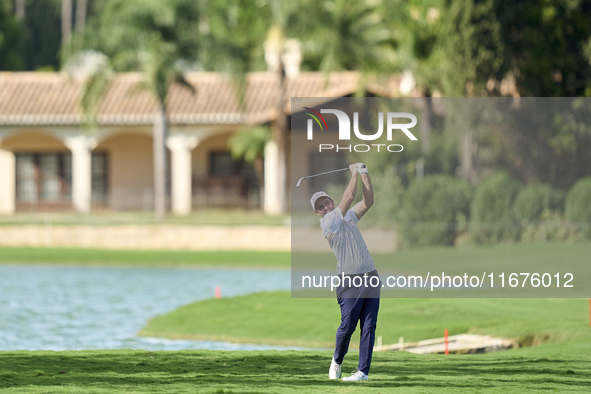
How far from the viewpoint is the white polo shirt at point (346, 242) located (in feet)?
30.3

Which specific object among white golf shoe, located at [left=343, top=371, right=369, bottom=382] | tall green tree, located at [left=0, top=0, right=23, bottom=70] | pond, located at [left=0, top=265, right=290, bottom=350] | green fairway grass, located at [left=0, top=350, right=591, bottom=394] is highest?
tall green tree, located at [left=0, top=0, right=23, bottom=70]

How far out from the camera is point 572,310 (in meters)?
16.0

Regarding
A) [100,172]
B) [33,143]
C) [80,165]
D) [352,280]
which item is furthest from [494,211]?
[33,143]

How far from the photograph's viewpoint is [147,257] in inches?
1188

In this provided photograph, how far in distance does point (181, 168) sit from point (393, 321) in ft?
80.1

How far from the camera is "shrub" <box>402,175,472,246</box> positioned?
82.6 ft

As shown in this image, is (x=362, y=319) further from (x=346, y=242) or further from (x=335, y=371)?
(x=346, y=242)

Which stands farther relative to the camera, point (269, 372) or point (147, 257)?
point (147, 257)

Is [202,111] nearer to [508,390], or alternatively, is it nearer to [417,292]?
[417,292]

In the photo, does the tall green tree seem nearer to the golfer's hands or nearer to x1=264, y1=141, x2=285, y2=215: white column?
x1=264, y1=141, x2=285, y2=215: white column

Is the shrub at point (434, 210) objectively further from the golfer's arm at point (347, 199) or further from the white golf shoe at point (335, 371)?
the white golf shoe at point (335, 371)

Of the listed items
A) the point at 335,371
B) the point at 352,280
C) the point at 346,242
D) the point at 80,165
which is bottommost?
the point at 335,371

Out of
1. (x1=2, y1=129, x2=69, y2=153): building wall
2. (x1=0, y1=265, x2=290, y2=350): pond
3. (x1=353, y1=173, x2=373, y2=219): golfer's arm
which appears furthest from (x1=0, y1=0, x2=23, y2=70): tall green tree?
(x1=353, y1=173, x2=373, y2=219): golfer's arm

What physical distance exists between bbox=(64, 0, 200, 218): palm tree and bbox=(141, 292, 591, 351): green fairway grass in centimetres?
1801
